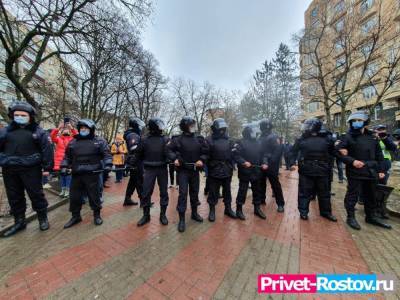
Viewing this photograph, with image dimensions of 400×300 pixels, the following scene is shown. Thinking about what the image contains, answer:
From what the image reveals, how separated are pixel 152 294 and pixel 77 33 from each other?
30.2 feet

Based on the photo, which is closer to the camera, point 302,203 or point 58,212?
point 302,203

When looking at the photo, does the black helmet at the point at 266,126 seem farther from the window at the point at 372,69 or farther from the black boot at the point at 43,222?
the window at the point at 372,69

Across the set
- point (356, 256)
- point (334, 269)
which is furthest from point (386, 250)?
point (334, 269)

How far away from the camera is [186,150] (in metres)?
3.63

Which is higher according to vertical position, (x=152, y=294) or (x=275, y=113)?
(x=275, y=113)

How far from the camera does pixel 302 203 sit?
13.2ft

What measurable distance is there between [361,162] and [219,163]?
2715 mm

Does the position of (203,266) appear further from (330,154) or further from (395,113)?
(395,113)

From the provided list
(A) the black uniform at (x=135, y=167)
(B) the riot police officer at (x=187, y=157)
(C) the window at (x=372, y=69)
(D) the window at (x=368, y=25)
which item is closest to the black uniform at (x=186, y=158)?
(B) the riot police officer at (x=187, y=157)

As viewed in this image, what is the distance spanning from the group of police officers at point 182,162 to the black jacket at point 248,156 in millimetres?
22

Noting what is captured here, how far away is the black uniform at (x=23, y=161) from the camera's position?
3.22 metres

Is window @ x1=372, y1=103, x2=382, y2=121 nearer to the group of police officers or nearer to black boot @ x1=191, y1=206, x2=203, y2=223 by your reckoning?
the group of police officers

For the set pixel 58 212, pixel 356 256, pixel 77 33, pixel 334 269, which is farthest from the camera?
pixel 77 33

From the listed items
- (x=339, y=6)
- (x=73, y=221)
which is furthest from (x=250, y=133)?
(x=339, y=6)
